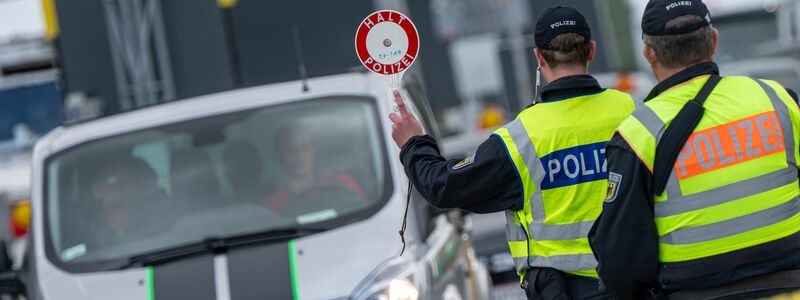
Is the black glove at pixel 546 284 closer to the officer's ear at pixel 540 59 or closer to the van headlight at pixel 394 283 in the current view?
the officer's ear at pixel 540 59

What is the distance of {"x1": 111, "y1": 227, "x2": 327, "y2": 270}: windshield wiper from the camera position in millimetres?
5713

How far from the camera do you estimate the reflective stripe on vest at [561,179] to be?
415 cm

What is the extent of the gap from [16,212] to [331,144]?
10069 millimetres

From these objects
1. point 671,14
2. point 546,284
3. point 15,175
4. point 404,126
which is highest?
point 671,14

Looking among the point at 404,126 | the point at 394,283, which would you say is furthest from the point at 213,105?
the point at 404,126

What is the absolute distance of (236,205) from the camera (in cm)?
605

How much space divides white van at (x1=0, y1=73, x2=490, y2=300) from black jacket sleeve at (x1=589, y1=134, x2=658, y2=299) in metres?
1.70

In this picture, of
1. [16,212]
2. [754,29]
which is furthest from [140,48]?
[754,29]

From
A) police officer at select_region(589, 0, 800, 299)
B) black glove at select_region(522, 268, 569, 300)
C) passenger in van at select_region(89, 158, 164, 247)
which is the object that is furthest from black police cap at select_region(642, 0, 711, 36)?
passenger in van at select_region(89, 158, 164, 247)

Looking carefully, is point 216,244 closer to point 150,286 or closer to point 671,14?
point 150,286

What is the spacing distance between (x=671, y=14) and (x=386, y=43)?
3.39 feet

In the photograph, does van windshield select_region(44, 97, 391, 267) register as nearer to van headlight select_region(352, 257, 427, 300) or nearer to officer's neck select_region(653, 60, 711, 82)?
van headlight select_region(352, 257, 427, 300)

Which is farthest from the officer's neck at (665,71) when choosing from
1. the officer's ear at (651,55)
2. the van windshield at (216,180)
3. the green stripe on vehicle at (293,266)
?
the van windshield at (216,180)

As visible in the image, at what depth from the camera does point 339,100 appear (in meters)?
6.36
